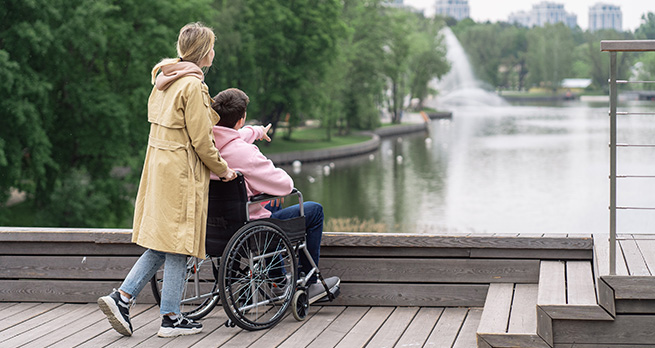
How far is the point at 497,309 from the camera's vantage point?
3605 millimetres

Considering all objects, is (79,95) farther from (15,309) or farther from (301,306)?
(301,306)

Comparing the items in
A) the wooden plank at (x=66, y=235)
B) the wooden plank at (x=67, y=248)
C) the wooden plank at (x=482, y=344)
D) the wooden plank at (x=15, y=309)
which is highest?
the wooden plank at (x=66, y=235)

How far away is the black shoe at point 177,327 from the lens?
3.54m

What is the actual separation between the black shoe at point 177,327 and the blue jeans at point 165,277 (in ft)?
0.14

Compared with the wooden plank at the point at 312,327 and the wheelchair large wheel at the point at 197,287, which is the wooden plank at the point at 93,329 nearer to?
the wheelchair large wheel at the point at 197,287

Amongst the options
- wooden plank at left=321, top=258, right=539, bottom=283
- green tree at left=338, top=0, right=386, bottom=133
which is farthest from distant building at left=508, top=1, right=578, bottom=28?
wooden plank at left=321, top=258, right=539, bottom=283

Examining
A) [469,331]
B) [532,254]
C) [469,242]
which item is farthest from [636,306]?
[469,242]

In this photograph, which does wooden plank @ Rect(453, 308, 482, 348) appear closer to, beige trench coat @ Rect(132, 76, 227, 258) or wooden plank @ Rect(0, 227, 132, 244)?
beige trench coat @ Rect(132, 76, 227, 258)

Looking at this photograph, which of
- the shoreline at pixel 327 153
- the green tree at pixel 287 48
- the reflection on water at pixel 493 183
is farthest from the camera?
the shoreline at pixel 327 153

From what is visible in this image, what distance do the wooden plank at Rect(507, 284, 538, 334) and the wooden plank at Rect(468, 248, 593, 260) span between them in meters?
0.14

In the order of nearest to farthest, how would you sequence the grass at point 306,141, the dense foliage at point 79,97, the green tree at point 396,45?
1. the dense foliage at point 79,97
2. the grass at point 306,141
3. the green tree at point 396,45

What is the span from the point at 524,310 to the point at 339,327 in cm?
81

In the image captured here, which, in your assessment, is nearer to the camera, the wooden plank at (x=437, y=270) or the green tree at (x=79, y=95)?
the wooden plank at (x=437, y=270)

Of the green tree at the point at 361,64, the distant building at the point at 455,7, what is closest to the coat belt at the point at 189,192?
the green tree at the point at 361,64
